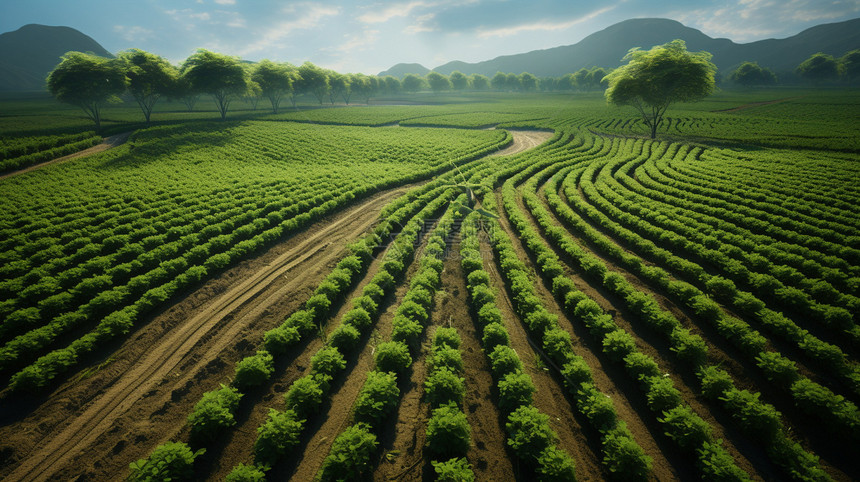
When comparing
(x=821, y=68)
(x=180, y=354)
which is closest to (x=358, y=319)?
(x=180, y=354)

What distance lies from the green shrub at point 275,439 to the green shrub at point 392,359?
3109 millimetres

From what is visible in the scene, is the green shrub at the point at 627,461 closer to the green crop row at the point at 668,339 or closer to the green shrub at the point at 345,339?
the green crop row at the point at 668,339

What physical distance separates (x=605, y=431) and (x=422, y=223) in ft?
54.0

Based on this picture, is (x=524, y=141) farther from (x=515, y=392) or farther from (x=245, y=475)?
(x=245, y=475)

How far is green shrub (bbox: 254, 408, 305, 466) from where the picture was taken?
318 inches

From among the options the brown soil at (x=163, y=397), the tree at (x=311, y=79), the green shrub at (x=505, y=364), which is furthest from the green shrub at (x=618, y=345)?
the tree at (x=311, y=79)

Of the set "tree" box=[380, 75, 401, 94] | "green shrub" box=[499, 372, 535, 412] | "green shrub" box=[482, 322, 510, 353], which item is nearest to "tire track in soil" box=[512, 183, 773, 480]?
"green shrub" box=[499, 372, 535, 412]

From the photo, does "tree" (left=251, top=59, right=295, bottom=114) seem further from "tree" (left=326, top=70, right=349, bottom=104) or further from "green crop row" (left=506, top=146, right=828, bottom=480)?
"green crop row" (left=506, top=146, right=828, bottom=480)

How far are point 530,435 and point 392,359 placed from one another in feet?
16.2

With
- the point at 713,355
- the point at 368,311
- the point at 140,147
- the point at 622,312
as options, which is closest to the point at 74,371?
the point at 368,311

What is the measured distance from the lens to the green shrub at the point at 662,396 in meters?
9.21

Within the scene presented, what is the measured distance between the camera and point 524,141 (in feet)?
185

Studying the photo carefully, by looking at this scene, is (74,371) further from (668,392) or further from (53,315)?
(668,392)

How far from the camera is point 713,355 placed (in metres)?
11.6
